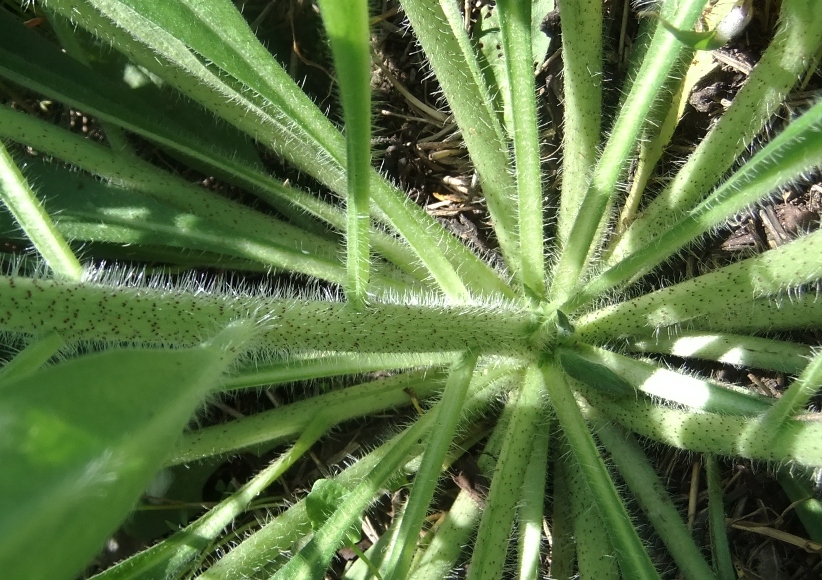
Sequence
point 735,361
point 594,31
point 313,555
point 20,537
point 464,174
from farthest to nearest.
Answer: point 464,174 < point 594,31 < point 735,361 < point 313,555 < point 20,537

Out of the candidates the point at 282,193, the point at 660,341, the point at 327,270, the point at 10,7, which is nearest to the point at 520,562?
the point at 660,341

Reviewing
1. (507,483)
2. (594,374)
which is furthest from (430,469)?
(594,374)

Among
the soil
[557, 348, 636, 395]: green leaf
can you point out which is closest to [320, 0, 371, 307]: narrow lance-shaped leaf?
[557, 348, 636, 395]: green leaf

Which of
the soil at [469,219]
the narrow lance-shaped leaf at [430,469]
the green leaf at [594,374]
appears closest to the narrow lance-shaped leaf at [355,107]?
the narrow lance-shaped leaf at [430,469]

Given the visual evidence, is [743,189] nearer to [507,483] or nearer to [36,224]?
[507,483]

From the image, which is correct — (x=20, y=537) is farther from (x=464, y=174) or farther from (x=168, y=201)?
(x=464, y=174)

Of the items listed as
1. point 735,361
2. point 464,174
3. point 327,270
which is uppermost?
point 464,174

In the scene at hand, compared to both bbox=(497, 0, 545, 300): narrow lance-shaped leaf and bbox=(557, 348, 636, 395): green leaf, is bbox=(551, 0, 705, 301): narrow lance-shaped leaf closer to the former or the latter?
bbox=(497, 0, 545, 300): narrow lance-shaped leaf
